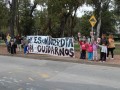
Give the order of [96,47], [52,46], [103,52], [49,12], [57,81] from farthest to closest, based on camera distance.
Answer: [49,12] < [52,46] < [96,47] < [103,52] < [57,81]

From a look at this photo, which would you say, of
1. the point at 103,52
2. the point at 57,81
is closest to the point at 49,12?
the point at 103,52

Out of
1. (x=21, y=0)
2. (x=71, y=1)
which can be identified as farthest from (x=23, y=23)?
(x=71, y=1)

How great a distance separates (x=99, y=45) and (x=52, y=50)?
4.77 metres

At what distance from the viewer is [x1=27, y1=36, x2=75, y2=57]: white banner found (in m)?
22.6

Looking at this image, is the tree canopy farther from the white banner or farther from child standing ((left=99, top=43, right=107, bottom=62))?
child standing ((left=99, top=43, right=107, bottom=62))

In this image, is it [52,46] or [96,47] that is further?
[52,46]

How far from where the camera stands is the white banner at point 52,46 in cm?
2256

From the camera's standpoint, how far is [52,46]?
2395 centimetres

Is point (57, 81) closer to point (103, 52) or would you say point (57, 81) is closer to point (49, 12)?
point (103, 52)

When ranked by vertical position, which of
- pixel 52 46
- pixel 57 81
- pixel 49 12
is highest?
pixel 49 12

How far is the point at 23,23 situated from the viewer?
190 ft

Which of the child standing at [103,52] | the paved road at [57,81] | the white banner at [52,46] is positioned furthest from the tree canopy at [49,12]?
the paved road at [57,81]

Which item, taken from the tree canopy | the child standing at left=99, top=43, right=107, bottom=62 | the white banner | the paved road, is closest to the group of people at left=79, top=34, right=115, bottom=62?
the child standing at left=99, top=43, right=107, bottom=62

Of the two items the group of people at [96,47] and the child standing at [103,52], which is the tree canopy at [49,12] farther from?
→ the child standing at [103,52]
